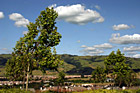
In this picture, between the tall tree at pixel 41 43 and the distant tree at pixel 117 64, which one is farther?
the distant tree at pixel 117 64

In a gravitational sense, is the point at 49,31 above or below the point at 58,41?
above

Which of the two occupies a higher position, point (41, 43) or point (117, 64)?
point (41, 43)

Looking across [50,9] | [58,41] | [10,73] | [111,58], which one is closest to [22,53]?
[58,41]

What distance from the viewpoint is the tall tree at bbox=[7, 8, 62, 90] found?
20.2 m

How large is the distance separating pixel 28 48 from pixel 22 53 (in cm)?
171

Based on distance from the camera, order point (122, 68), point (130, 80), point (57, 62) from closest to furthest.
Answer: point (57, 62), point (122, 68), point (130, 80)

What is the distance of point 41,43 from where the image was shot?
20.9 metres

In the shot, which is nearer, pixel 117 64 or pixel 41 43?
pixel 41 43

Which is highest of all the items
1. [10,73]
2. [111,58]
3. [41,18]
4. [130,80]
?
[41,18]

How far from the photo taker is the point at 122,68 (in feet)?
137

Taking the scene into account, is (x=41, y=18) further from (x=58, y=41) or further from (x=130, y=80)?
(x=130, y=80)

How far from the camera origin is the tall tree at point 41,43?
20.2 m

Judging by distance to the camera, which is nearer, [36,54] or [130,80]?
[36,54]

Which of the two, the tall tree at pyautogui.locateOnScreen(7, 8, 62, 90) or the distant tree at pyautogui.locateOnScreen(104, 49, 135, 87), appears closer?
the tall tree at pyautogui.locateOnScreen(7, 8, 62, 90)
